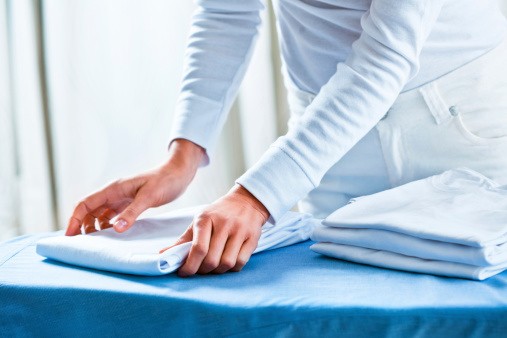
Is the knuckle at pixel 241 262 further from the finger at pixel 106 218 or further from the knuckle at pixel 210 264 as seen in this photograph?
the finger at pixel 106 218

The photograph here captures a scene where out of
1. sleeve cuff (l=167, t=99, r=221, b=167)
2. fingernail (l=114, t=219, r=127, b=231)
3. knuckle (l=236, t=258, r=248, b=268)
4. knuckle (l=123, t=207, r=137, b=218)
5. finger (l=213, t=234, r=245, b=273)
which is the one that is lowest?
fingernail (l=114, t=219, r=127, b=231)

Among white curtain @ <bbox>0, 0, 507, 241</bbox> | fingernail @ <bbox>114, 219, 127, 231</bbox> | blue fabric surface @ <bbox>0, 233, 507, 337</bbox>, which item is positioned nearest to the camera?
blue fabric surface @ <bbox>0, 233, 507, 337</bbox>

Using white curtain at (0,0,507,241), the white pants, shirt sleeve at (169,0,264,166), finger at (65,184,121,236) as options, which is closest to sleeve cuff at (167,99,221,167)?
shirt sleeve at (169,0,264,166)

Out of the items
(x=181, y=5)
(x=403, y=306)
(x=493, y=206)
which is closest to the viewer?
(x=403, y=306)

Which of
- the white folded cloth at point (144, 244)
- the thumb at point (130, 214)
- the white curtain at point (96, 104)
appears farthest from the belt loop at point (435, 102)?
the white curtain at point (96, 104)

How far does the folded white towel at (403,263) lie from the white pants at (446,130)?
0.22m

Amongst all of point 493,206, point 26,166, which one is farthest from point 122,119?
point 493,206

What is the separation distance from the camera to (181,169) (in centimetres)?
98

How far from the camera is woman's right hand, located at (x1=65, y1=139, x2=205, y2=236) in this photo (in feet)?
3.02

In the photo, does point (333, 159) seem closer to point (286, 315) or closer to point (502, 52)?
point (286, 315)

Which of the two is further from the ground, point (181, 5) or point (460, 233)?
point (181, 5)

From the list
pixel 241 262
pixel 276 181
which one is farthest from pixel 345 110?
pixel 241 262

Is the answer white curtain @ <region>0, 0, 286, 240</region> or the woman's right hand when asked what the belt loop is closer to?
the woman's right hand

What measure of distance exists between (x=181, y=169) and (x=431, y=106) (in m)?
0.43
